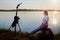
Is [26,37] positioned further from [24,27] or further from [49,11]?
[49,11]

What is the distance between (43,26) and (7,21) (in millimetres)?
370

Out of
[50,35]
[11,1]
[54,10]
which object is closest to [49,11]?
[54,10]

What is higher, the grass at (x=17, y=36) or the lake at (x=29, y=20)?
the lake at (x=29, y=20)

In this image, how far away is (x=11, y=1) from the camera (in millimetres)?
2551

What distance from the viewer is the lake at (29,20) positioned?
250 cm

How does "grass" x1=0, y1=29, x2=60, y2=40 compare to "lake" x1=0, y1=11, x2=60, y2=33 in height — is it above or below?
below

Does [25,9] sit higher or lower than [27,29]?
higher

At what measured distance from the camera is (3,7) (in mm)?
2545

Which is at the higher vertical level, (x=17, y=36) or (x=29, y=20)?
(x=29, y=20)

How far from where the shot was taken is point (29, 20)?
2514 mm

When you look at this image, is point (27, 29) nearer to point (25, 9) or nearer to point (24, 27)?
point (24, 27)

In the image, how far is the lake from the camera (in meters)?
2.50

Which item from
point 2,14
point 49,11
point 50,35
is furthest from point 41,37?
point 2,14

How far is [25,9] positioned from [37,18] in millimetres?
156
